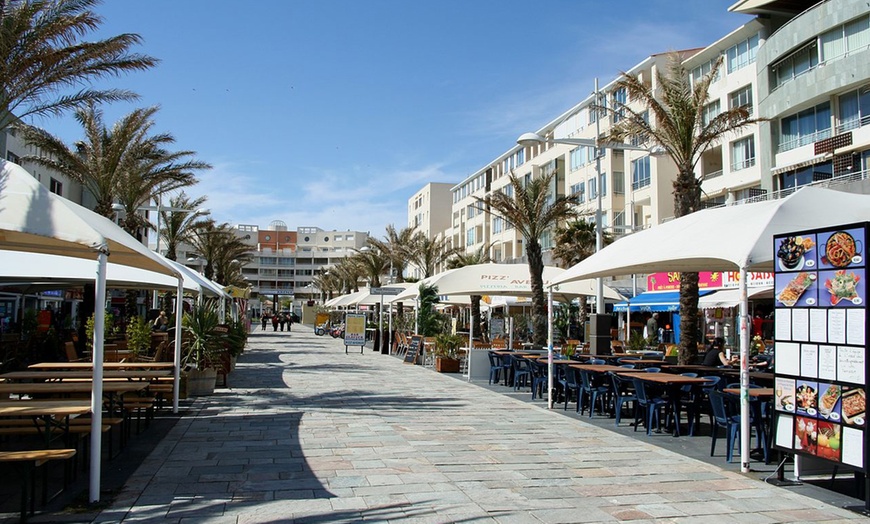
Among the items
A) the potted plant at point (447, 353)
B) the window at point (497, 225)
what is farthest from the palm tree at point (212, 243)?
the window at point (497, 225)

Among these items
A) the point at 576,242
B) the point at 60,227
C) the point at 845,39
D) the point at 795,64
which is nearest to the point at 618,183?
the point at 576,242

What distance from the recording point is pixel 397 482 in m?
7.17

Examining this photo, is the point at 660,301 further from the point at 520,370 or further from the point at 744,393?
the point at 744,393

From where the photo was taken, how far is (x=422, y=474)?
755 centimetres

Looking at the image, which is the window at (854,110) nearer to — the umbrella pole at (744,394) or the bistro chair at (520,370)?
the bistro chair at (520,370)

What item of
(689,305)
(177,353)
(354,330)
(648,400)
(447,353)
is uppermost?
(689,305)

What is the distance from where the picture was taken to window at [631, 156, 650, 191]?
43872 millimetres

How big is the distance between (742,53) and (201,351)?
32.4 meters

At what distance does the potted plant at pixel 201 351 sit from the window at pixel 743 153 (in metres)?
29.1

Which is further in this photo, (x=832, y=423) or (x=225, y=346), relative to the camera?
(x=225, y=346)

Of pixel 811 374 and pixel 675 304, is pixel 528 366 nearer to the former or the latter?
pixel 811 374

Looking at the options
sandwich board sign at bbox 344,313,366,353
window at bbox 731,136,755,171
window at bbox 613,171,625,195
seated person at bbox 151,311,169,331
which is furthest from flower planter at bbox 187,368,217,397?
window at bbox 613,171,625,195

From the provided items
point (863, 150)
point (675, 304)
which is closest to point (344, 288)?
point (675, 304)

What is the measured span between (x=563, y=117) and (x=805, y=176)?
2699 centimetres
